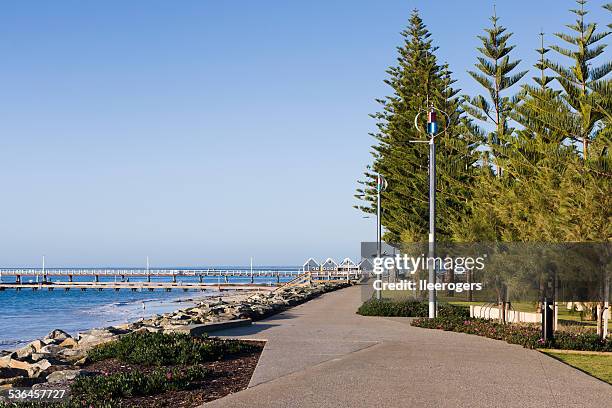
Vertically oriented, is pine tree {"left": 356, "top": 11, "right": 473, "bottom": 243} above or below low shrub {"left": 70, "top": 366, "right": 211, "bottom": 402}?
above

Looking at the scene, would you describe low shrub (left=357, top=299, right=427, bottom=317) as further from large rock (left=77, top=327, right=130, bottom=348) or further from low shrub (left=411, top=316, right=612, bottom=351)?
large rock (left=77, top=327, right=130, bottom=348)

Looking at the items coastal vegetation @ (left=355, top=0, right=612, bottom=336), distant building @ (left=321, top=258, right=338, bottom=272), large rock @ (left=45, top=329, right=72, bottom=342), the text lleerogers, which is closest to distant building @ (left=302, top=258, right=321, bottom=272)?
distant building @ (left=321, top=258, right=338, bottom=272)

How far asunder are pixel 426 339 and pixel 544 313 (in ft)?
7.48

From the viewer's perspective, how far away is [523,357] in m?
11.9

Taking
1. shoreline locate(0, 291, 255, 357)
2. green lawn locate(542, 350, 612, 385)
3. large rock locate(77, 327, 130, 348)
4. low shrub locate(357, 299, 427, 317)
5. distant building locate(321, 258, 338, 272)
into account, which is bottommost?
shoreline locate(0, 291, 255, 357)

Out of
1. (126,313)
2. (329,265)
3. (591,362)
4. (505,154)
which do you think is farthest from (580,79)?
(329,265)

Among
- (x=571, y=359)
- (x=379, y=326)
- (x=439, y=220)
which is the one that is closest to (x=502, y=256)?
(x=379, y=326)

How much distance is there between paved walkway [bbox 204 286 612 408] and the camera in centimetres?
845

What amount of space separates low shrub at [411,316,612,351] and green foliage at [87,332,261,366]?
488 cm

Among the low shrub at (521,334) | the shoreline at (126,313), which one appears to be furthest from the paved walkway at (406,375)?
the shoreline at (126,313)

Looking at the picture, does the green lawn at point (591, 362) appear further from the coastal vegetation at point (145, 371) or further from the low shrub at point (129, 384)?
the low shrub at point (129, 384)

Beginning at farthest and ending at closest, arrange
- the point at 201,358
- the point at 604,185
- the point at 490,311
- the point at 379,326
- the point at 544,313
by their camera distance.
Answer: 1. the point at 490,311
2. the point at 379,326
3. the point at 604,185
4. the point at 544,313
5. the point at 201,358

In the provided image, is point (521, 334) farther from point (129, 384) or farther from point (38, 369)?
point (38, 369)

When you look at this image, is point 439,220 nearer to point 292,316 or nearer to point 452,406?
point 292,316
